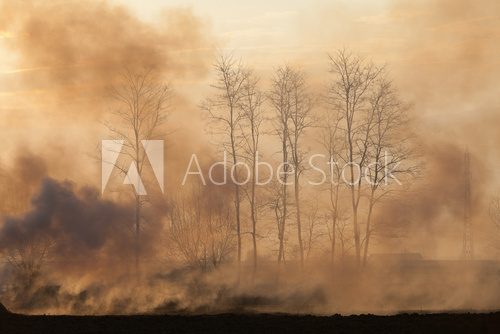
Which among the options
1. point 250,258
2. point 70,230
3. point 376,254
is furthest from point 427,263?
point 70,230

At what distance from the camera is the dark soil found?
97.1ft

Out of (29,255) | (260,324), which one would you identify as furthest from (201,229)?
(260,324)

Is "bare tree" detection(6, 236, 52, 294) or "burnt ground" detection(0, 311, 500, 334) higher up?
"bare tree" detection(6, 236, 52, 294)

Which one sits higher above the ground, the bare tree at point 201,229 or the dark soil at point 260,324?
the bare tree at point 201,229

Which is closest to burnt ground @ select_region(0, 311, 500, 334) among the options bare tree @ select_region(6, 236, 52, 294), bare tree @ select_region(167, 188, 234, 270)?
bare tree @ select_region(6, 236, 52, 294)

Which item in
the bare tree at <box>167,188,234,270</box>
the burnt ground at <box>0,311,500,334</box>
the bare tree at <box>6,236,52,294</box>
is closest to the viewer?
the burnt ground at <box>0,311,500,334</box>

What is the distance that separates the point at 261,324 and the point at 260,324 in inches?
1.2

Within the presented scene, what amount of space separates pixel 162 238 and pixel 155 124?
18.5 ft

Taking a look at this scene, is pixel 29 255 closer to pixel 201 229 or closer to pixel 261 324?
pixel 201 229

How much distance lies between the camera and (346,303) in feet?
136

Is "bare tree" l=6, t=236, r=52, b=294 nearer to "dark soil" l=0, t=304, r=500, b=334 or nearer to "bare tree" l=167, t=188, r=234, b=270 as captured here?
"bare tree" l=167, t=188, r=234, b=270

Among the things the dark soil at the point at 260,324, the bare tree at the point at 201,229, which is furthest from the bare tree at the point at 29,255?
the dark soil at the point at 260,324

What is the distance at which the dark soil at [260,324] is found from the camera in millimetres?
29609

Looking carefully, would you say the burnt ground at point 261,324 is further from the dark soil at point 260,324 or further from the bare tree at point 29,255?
the bare tree at point 29,255
